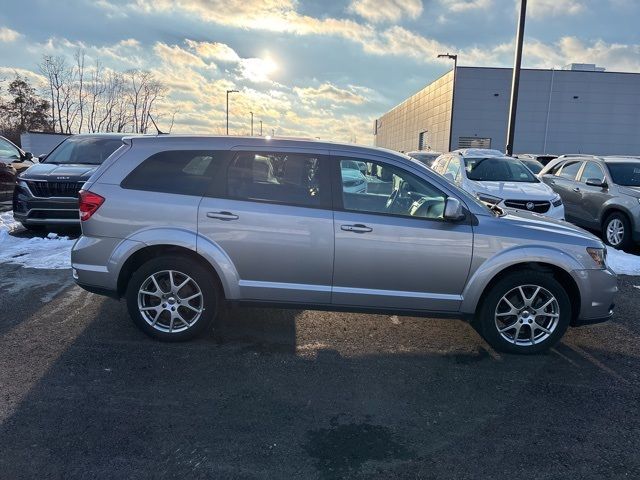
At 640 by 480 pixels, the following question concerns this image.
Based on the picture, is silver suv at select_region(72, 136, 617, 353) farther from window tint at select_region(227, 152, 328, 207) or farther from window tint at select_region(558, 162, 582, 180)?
window tint at select_region(558, 162, 582, 180)

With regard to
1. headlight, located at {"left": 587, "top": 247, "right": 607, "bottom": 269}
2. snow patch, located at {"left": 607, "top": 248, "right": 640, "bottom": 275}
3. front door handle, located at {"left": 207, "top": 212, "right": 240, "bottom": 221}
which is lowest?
snow patch, located at {"left": 607, "top": 248, "right": 640, "bottom": 275}

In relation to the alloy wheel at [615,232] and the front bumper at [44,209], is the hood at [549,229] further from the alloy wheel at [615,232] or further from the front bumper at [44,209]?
the front bumper at [44,209]

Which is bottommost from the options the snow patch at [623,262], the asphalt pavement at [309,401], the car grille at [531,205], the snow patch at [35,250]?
the asphalt pavement at [309,401]

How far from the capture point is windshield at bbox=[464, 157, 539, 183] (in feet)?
33.7

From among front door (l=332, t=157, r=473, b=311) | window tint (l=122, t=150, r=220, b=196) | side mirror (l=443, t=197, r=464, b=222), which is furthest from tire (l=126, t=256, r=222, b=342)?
side mirror (l=443, t=197, r=464, b=222)

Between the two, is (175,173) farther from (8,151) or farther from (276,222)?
(8,151)

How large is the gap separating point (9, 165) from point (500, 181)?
11554 millimetres

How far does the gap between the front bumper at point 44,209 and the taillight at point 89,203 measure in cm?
441

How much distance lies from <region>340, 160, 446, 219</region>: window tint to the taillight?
85.8 inches

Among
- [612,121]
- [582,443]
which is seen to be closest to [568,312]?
[582,443]

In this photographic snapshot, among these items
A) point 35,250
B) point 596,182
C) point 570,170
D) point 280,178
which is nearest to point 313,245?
point 280,178

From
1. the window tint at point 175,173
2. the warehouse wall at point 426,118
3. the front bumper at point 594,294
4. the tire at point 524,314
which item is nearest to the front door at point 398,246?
the tire at point 524,314

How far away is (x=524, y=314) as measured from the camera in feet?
14.0

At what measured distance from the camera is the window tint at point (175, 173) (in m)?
4.30
